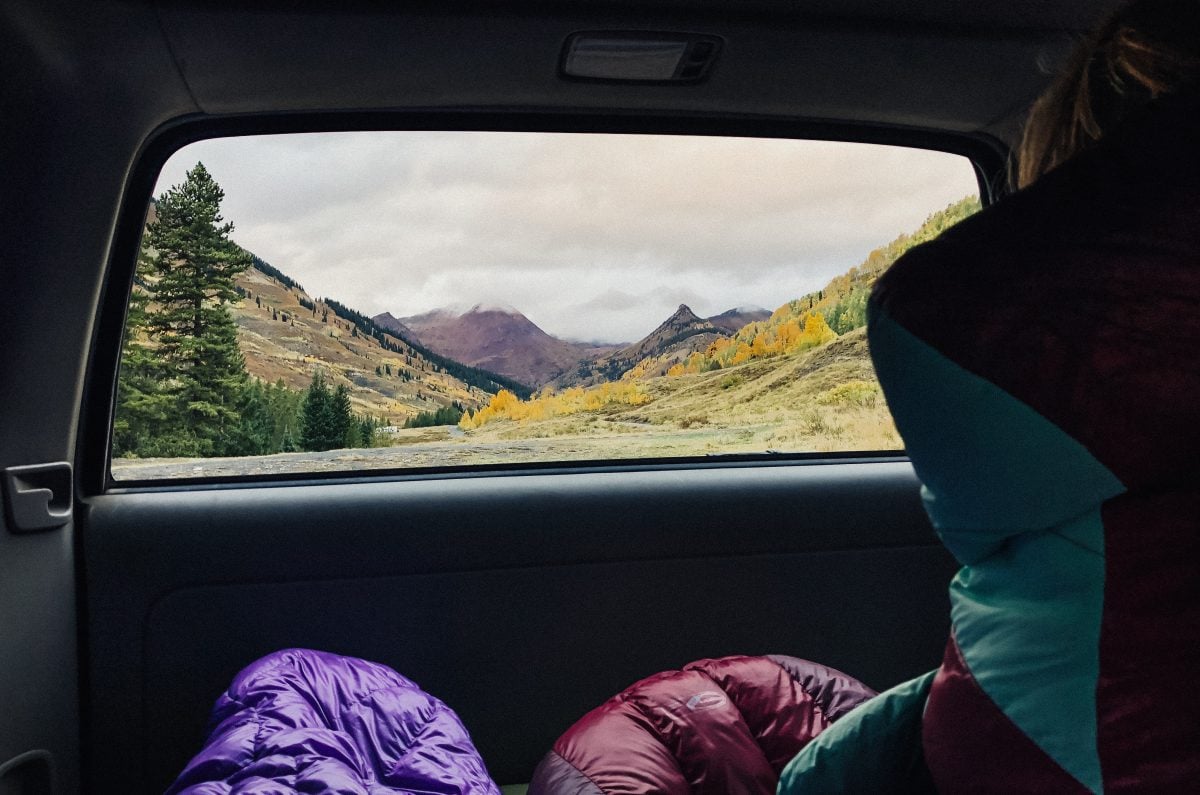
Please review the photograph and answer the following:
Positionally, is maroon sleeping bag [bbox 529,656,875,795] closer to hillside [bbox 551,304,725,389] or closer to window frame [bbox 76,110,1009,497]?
window frame [bbox 76,110,1009,497]

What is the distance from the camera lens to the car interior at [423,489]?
171 centimetres

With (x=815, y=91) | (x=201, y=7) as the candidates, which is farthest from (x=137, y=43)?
(x=815, y=91)

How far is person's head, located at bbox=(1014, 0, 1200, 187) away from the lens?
778mm

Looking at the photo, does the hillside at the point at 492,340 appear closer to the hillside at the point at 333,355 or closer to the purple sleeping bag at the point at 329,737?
the hillside at the point at 333,355

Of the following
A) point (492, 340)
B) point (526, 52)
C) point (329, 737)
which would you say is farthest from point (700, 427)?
point (329, 737)

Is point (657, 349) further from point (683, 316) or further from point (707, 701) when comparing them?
point (707, 701)

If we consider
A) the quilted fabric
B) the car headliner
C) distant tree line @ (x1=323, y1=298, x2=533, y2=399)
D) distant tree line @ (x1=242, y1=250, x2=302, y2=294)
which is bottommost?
the quilted fabric

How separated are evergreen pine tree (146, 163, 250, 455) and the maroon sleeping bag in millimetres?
1107

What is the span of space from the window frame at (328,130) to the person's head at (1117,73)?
126 cm

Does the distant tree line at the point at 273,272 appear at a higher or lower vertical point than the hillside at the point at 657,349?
higher

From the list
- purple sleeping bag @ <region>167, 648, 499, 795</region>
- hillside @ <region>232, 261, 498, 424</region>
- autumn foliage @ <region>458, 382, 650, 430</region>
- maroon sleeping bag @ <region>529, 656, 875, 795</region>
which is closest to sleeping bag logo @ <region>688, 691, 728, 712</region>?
maroon sleeping bag @ <region>529, 656, 875, 795</region>

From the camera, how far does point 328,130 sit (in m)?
2.15

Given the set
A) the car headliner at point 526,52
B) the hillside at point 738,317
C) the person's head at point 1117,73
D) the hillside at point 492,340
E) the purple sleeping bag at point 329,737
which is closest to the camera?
the person's head at point 1117,73

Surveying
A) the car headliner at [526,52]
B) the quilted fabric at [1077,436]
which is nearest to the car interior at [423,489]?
the car headliner at [526,52]
